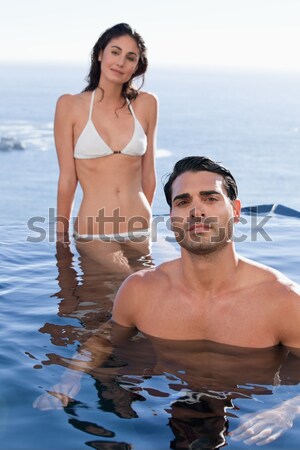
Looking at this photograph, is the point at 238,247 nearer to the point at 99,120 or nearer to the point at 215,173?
the point at 99,120

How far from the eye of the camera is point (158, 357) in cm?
358

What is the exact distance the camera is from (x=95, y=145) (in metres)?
5.13

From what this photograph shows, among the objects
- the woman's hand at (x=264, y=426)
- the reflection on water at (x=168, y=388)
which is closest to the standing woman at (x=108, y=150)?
the reflection on water at (x=168, y=388)

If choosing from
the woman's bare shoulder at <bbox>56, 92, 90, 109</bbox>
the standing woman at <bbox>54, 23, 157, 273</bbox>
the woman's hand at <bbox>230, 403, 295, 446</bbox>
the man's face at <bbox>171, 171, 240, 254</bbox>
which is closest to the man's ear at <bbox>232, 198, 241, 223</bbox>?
the man's face at <bbox>171, 171, 240, 254</bbox>

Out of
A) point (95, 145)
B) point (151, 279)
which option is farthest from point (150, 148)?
point (151, 279)

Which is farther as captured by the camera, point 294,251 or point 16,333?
point 294,251

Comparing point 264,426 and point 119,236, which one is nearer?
point 264,426

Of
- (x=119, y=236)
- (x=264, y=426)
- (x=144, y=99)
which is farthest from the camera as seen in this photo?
(x=144, y=99)

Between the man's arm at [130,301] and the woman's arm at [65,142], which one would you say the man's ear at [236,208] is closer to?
the man's arm at [130,301]

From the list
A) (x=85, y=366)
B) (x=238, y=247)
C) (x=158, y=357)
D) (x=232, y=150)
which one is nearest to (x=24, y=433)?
(x=85, y=366)

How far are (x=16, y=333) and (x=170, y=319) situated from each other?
862mm

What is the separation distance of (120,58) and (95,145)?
0.63 m

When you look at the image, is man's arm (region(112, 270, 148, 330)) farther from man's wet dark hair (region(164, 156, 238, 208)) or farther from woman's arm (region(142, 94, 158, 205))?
woman's arm (region(142, 94, 158, 205))

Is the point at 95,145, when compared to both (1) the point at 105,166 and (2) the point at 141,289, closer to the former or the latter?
(1) the point at 105,166
